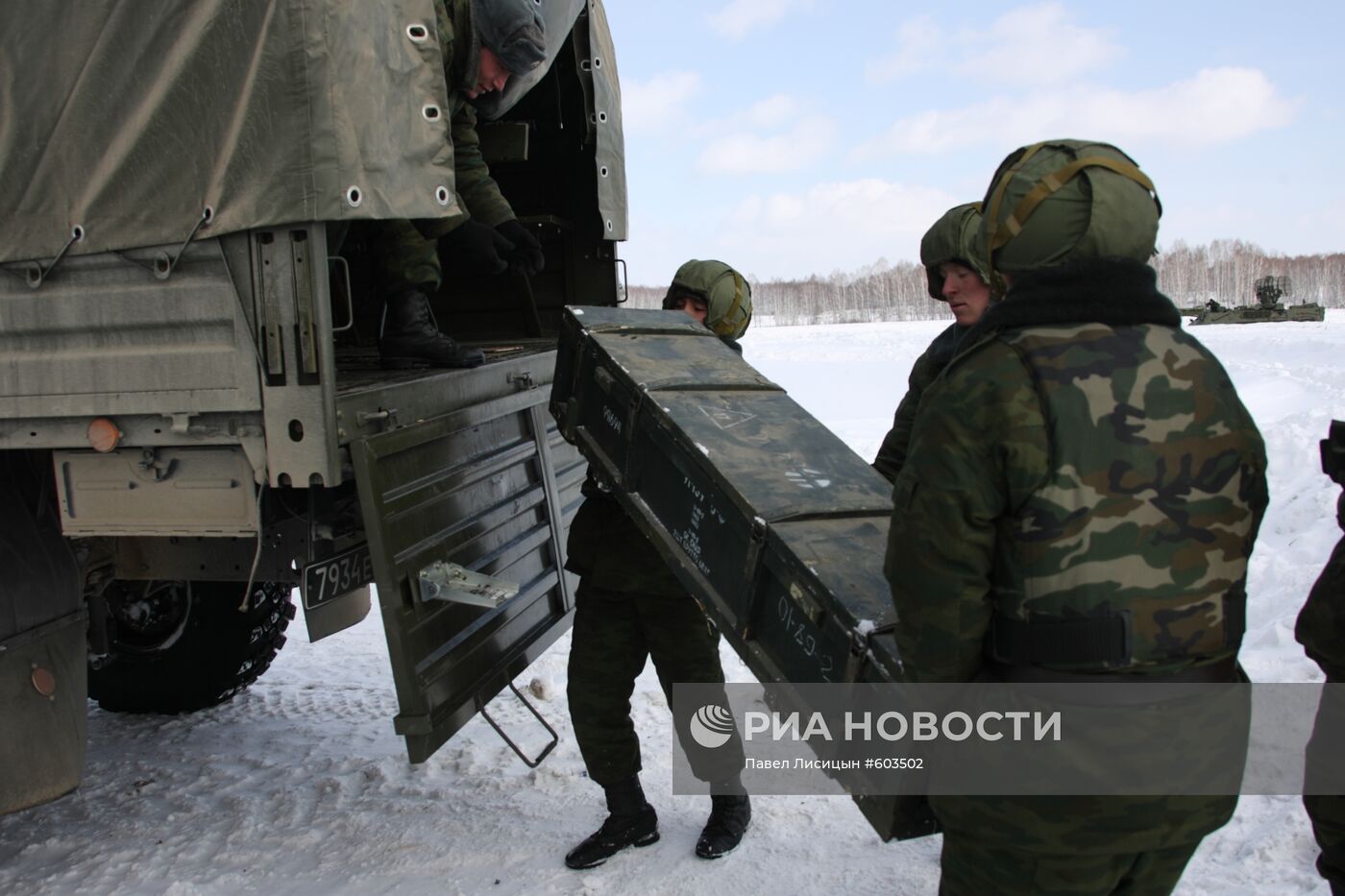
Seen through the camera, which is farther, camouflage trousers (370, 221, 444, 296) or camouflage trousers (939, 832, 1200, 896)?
camouflage trousers (370, 221, 444, 296)

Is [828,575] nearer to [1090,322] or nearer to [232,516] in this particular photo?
[1090,322]

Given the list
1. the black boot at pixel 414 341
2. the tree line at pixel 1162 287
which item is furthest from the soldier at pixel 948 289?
the tree line at pixel 1162 287

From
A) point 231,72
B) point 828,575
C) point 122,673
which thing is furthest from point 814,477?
point 122,673

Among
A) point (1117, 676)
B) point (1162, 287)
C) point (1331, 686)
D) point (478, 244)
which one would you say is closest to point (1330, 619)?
point (1331, 686)

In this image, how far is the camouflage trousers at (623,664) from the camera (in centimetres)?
317

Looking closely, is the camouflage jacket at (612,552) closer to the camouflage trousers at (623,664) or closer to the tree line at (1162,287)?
the camouflage trousers at (623,664)

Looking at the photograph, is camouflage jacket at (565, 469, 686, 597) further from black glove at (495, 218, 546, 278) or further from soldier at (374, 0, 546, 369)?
black glove at (495, 218, 546, 278)

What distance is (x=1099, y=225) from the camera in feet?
5.27

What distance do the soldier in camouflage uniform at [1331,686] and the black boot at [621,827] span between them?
1.76 meters

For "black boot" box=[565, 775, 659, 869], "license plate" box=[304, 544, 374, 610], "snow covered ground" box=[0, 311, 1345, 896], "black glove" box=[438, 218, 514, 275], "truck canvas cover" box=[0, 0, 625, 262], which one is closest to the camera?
"truck canvas cover" box=[0, 0, 625, 262]

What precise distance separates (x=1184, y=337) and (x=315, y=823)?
9.77ft

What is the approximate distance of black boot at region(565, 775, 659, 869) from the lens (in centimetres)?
312

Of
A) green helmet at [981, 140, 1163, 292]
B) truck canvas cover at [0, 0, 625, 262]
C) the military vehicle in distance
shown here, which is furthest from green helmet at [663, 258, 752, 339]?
the military vehicle in distance

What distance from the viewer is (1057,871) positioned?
1619 mm
